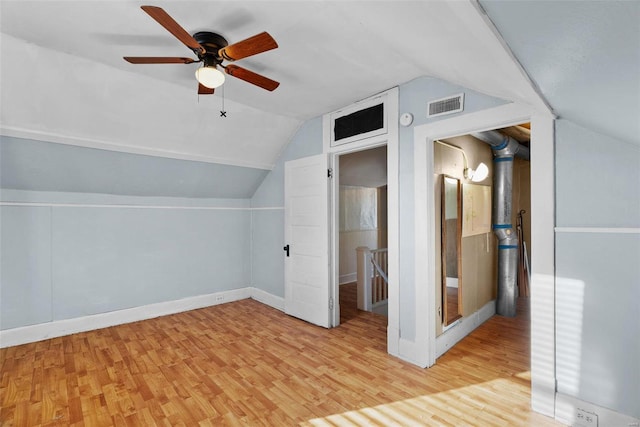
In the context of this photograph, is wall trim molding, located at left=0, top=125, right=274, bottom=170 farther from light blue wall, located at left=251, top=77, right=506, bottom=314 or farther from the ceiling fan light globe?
the ceiling fan light globe

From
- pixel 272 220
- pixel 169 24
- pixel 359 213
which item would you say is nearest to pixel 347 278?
pixel 359 213

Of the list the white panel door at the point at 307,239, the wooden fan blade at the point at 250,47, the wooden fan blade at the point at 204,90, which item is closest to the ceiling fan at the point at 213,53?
the wooden fan blade at the point at 250,47

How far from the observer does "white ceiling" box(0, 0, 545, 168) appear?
1.30 metres

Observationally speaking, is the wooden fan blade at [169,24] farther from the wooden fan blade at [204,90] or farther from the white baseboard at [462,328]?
Result: the white baseboard at [462,328]

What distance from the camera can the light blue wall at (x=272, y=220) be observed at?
402 centimetres

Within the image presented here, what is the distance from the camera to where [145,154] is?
3.47m

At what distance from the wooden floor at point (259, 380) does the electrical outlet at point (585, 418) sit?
15 cm

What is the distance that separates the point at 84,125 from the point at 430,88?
3.34 metres

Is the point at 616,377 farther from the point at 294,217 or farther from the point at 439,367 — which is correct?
the point at 294,217

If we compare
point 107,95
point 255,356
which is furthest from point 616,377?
point 107,95

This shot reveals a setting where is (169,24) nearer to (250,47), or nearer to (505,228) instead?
(250,47)

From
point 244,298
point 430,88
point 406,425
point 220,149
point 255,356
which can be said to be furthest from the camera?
point 244,298

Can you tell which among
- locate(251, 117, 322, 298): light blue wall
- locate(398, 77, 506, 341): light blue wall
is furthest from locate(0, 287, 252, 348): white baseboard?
locate(398, 77, 506, 341): light blue wall

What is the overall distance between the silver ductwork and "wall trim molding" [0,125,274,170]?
3.44m
